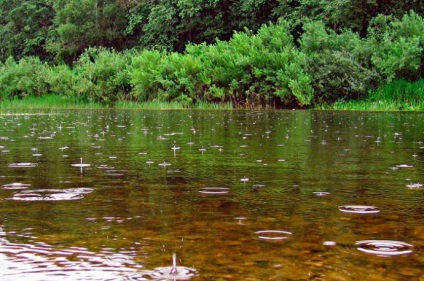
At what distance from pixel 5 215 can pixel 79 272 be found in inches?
67.6

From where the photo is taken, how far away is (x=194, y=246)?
3840 millimetres

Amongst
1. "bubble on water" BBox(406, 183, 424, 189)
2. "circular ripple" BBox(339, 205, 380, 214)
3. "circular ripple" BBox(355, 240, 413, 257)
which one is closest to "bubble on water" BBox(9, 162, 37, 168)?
"circular ripple" BBox(339, 205, 380, 214)

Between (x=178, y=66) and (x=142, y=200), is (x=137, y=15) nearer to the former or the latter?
(x=178, y=66)

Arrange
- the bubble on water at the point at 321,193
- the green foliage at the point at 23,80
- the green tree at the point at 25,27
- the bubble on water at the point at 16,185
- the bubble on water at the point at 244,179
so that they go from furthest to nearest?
the green tree at the point at 25,27 < the green foliage at the point at 23,80 < the bubble on water at the point at 244,179 < the bubble on water at the point at 16,185 < the bubble on water at the point at 321,193

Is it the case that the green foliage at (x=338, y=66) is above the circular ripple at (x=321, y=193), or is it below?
above

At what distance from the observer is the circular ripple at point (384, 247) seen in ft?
12.1

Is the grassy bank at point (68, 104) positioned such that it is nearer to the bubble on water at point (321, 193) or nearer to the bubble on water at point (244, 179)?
the bubble on water at point (244, 179)

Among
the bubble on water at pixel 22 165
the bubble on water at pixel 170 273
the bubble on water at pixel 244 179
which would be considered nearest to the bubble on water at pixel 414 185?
the bubble on water at pixel 244 179

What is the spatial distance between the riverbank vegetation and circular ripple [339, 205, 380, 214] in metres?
26.7

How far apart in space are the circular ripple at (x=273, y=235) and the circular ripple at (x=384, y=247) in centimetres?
48

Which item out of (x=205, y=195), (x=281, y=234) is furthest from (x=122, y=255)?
(x=205, y=195)

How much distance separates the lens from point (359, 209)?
4.99 metres

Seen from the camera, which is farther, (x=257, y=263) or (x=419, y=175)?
(x=419, y=175)

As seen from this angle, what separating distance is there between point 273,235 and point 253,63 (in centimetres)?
3226
